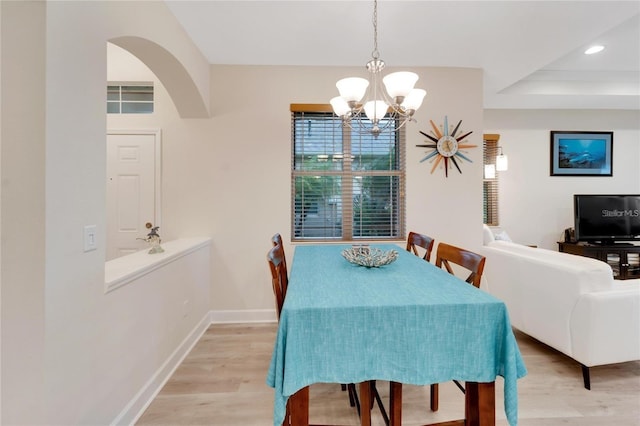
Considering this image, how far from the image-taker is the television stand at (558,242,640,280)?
3678 millimetres

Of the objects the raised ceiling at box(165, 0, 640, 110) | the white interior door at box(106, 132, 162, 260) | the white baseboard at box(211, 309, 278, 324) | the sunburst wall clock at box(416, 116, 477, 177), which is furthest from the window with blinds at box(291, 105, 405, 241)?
the white interior door at box(106, 132, 162, 260)

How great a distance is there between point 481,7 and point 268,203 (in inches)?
97.8

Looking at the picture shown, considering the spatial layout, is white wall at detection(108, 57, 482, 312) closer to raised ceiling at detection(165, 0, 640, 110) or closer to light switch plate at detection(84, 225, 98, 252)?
raised ceiling at detection(165, 0, 640, 110)

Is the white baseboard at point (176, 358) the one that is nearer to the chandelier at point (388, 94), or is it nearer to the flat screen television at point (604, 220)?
the chandelier at point (388, 94)

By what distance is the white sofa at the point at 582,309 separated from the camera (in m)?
1.84

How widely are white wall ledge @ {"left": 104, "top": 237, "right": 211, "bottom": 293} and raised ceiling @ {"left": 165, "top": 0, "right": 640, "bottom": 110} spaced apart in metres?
1.87

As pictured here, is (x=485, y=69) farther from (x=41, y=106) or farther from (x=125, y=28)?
(x=41, y=106)

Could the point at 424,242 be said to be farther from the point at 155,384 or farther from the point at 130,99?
the point at 130,99

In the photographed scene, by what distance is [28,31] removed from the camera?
1085mm

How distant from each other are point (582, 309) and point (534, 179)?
3.15 meters

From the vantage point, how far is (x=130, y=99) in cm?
294

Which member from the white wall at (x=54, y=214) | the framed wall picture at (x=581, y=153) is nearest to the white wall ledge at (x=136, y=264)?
the white wall at (x=54, y=214)

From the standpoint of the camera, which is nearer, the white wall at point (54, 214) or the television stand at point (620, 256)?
the white wall at point (54, 214)

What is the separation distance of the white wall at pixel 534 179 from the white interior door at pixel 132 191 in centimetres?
468
